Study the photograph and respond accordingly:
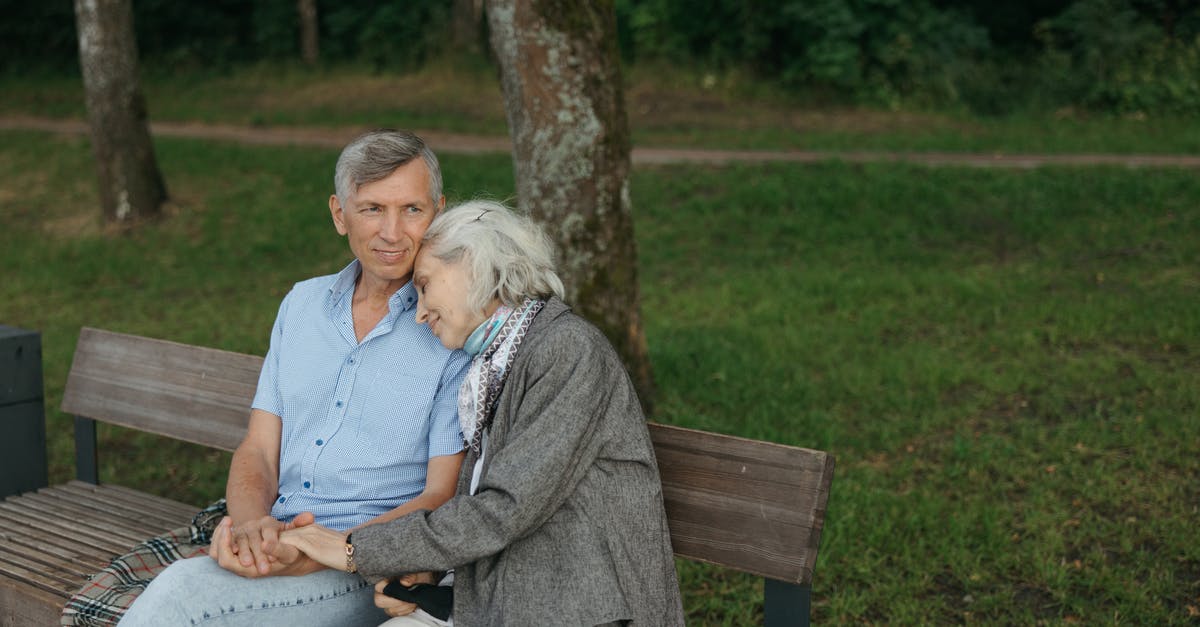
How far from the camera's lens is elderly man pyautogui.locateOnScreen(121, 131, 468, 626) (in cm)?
266

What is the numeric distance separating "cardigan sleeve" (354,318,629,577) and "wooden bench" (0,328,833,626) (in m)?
0.40

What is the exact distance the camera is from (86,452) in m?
4.22

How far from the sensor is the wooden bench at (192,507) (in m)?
2.59

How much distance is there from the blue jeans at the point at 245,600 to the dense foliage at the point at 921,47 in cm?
1478

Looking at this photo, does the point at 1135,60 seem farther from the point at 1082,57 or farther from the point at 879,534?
the point at 879,534

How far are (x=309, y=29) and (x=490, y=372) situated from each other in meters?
23.8

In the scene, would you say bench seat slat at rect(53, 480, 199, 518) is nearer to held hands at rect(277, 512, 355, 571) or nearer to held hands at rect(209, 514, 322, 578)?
held hands at rect(209, 514, 322, 578)

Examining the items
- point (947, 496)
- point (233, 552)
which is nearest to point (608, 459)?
point (233, 552)

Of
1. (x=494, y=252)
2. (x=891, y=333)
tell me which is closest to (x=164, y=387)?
(x=494, y=252)

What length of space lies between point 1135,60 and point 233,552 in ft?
54.7

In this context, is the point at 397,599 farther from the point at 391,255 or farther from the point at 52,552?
the point at 52,552

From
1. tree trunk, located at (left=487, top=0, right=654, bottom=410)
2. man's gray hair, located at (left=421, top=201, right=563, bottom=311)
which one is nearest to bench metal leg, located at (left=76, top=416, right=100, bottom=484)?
tree trunk, located at (left=487, top=0, right=654, bottom=410)

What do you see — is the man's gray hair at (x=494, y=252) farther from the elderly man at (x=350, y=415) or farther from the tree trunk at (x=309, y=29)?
the tree trunk at (x=309, y=29)

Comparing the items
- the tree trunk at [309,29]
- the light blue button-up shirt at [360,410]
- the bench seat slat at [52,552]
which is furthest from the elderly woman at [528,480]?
the tree trunk at [309,29]
